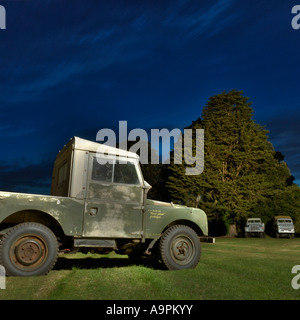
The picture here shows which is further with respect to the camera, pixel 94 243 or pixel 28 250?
pixel 94 243

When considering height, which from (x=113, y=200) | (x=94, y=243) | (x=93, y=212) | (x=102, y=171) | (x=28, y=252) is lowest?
(x=28, y=252)

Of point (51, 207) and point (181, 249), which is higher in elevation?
point (51, 207)

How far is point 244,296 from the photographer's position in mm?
4836

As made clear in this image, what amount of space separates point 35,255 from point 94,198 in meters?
1.55

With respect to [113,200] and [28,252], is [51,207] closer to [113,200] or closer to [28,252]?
[28,252]

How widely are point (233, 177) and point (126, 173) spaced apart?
83.1ft

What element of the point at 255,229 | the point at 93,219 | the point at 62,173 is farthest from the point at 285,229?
the point at 93,219

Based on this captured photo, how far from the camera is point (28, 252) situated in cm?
611

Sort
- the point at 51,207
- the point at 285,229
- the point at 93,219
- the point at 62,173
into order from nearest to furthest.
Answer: the point at 51,207
the point at 93,219
the point at 62,173
the point at 285,229

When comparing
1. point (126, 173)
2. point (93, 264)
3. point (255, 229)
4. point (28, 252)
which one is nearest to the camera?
point (28, 252)

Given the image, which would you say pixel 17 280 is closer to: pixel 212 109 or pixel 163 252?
pixel 163 252

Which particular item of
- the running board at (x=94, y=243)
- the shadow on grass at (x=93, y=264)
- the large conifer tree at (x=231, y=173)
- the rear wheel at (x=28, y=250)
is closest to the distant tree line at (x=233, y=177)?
the large conifer tree at (x=231, y=173)

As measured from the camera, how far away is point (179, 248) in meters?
7.46

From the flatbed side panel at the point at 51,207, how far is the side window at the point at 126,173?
101 cm
